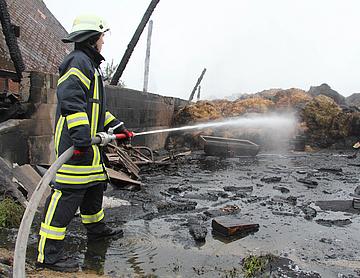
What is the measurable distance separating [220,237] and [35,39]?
12.5 meters

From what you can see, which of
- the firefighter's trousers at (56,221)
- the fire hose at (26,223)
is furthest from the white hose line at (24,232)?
the firefighter's trousers at (56,221)

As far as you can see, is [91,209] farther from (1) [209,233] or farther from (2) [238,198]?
(2) [238,198]

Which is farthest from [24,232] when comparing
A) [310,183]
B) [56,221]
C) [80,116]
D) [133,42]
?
[133,42]

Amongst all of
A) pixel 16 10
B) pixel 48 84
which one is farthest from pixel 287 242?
pixel 16 10

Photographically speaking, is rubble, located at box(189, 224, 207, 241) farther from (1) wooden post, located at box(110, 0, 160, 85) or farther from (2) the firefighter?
(1) wooden post, located at box(110, 0, 160, 85)

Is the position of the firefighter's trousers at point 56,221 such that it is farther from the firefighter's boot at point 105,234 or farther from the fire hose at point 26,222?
the firefighter's boot at point 105,234

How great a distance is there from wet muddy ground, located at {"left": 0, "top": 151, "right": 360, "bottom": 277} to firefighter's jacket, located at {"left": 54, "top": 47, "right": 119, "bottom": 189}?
31.1 inches

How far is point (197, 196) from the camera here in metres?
5.76

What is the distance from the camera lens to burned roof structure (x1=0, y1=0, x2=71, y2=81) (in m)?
11.0

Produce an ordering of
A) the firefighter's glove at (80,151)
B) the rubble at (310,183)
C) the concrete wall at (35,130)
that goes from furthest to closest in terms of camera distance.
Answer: the rubble at (310,183), the concrete wall at (35,130), the firefighter's glove at (80,151)

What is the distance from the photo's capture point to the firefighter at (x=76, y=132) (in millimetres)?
2854

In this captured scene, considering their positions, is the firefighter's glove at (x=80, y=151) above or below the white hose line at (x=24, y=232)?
above

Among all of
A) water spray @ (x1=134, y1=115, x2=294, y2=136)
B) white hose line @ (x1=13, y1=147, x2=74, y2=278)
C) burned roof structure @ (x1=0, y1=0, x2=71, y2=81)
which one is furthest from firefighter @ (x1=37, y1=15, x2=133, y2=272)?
water spray @ (x1=134, y1=115, x2=294, y2=136)

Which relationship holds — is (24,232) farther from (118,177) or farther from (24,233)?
(118,177)
